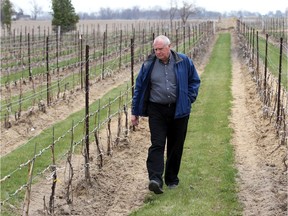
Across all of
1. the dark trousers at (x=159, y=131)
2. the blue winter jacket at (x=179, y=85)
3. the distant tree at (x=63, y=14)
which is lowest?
the dark trousers at (x=159, y=131)

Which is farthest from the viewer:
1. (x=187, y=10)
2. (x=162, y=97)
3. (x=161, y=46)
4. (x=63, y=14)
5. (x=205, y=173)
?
(x=187, y=10)

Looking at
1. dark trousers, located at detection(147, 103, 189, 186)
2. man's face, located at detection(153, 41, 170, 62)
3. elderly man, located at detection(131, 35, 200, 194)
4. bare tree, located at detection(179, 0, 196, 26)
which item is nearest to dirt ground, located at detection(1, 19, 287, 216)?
dark trousers, located at detection(147, 103, 189, 186)

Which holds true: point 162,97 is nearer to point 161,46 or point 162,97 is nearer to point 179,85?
→ point 179,85

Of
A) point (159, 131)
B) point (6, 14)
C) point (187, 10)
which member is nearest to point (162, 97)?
point (159, 131)

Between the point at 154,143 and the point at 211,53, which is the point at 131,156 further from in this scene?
the point at 211,53

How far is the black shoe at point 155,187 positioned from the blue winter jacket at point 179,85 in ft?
2.64

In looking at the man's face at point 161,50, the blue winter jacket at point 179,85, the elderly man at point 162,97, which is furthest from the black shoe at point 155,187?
the man's face at point 161,50

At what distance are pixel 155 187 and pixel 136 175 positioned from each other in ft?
3.87

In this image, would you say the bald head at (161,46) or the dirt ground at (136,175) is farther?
the dirt ground at (136,175)

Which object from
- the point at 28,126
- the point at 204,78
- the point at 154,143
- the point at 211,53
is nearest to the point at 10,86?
the point at 28,126

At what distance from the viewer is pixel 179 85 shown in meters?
5.89

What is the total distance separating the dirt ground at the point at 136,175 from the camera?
19.4 feet

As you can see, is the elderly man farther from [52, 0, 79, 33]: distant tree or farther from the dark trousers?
[52, 0, 79, 33]: distant tree

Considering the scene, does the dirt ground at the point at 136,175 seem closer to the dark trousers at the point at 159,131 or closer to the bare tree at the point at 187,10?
the dark trousers at the point at 159,131
